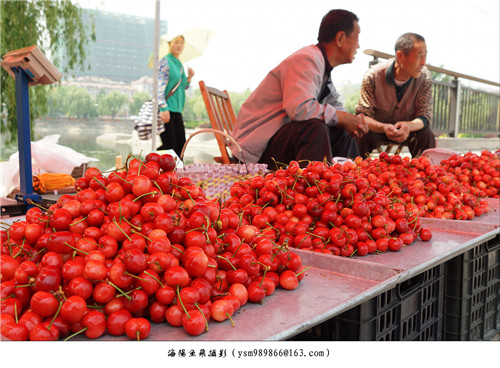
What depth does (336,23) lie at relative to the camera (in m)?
3.03

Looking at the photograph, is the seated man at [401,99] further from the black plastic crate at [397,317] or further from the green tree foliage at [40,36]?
the green tree foliage at [40,36]

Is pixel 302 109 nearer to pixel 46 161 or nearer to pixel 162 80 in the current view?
pixel 46 161

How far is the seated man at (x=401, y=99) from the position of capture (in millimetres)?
4223

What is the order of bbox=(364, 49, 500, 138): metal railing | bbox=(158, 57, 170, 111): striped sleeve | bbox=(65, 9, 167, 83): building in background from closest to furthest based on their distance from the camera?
bbox=(158, 57, 170, 111): striped sleeve, bbox=(65, 9, 167, 83): building in background, bbox=(364, 49, 500, 138): metal railing

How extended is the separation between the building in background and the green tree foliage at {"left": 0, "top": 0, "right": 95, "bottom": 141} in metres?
0.13

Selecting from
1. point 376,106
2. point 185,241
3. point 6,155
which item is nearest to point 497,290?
point 185,241

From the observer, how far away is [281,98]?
311 cm

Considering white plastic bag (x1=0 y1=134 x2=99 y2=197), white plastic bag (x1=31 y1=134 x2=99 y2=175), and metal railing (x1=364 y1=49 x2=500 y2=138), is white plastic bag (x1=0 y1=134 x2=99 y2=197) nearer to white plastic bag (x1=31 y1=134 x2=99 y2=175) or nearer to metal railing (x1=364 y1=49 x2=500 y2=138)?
white plastic bag (x1=31 y1=134 x2=99 y2=175)

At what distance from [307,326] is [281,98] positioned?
2.35 meters

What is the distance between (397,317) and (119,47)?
5430 millimetres

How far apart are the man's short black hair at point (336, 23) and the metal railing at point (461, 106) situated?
3791mm

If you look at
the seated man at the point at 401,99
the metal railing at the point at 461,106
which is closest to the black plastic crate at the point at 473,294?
the seated man at the point at 401,99

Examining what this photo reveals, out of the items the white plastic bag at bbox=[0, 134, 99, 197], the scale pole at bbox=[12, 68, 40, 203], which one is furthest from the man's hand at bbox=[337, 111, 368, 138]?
the scale pole at bbox=[12, 68, 40, 203]

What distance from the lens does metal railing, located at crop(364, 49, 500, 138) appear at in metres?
7.25
